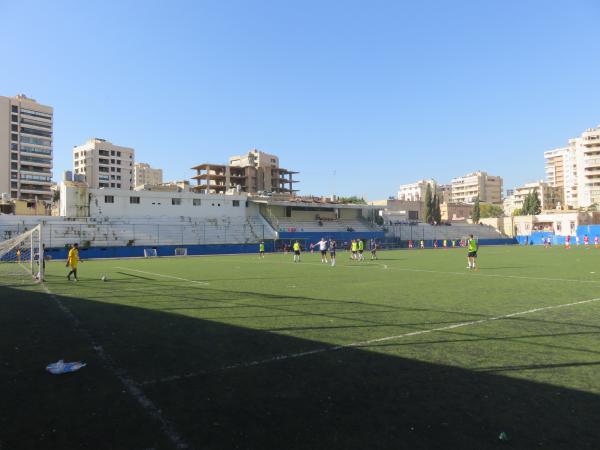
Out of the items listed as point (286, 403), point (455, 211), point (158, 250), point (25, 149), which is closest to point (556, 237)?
point (455, 211)

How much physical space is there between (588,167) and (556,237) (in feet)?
182

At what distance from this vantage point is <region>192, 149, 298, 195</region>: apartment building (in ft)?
335

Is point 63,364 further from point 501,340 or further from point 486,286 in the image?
point 486,286

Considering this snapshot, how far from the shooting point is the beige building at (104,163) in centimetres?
11869

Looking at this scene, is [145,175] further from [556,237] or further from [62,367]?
[62,367]

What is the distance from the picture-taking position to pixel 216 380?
19.0ft

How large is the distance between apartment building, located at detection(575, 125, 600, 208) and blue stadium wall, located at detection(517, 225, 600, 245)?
43.3 meters

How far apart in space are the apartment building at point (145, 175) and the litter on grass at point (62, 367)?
16108 cm

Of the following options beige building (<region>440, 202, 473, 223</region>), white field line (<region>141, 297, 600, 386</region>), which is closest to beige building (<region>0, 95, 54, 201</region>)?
white field line (<region>141, 297, 600, 386</region>)

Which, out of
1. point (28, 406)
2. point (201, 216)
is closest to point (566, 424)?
point (28, 406)

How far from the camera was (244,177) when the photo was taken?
344 feet

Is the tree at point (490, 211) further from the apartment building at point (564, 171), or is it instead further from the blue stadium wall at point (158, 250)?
the blue stadium wall at point (158, 250)

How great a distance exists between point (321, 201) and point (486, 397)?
7186 cm

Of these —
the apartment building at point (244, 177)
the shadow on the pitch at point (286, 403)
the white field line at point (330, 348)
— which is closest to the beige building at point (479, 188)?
the apartment building at point (244, 177)
